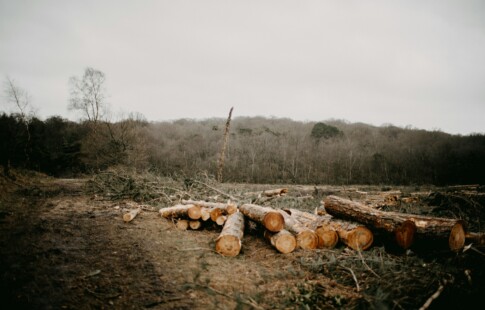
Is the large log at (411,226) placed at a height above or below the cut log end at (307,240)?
above

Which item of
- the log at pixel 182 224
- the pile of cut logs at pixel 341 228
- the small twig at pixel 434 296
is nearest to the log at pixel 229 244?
the pile of cut logs at pixel 341 228

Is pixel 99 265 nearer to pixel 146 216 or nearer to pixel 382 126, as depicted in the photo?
pixel 146 216

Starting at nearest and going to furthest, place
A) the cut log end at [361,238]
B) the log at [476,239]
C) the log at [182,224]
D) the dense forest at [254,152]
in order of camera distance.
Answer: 1. the log at [476,239]
2. the cut log end at [361,238]
3. the log at [182,224]
4. the dense forest at [254,152]

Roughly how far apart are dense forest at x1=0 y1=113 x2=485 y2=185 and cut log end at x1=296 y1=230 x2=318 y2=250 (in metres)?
7.47

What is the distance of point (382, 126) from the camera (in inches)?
1805

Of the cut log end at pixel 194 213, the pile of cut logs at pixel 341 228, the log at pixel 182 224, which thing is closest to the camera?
the pile of cut logs at pixel 341 228

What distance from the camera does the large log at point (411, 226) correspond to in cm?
381

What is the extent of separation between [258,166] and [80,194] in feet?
61.6

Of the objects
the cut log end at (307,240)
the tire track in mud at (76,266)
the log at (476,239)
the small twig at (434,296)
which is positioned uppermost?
the log at (476,239)

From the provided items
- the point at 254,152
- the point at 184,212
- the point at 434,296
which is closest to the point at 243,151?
the point at 254,152

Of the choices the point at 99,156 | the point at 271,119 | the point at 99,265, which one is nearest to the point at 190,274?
the point at 99,265

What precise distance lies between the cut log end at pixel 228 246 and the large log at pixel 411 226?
220cm

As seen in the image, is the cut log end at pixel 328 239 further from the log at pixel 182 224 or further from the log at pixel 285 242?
the log at pixel 182 224

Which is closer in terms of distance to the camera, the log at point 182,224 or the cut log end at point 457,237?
the cut log end at point 457,237
